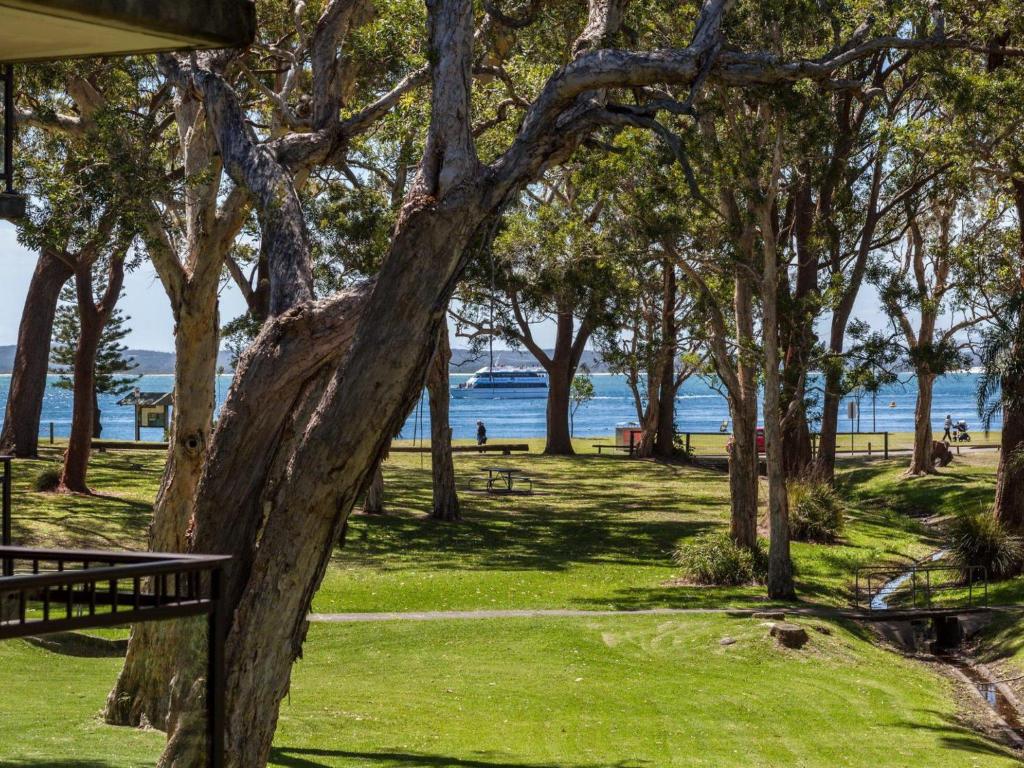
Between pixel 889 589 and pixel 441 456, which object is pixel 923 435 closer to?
pixel 889 589

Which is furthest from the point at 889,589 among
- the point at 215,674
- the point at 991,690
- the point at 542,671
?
the point at 215,674

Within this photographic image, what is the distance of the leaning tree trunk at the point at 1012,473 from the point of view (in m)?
27.5

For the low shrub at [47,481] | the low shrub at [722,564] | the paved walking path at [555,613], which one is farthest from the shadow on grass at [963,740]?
the low shrub at [47,481]

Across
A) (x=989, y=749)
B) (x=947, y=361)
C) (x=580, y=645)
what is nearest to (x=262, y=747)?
(x=989, y=749)

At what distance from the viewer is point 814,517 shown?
31000 millimetres

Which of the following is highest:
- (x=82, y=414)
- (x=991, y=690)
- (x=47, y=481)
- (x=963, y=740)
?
(x=82, y=414)

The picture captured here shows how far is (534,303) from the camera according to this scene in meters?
34.4

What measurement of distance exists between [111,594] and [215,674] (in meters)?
0.84

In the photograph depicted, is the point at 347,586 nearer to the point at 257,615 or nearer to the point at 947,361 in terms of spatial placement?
the point at 947,361

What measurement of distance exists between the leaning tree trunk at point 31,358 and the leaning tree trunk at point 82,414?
626 cm

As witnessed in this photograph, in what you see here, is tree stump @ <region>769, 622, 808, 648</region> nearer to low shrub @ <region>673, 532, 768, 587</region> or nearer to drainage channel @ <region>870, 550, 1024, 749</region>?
drainage channel @ <region>870, 550, 1024, 749</region>

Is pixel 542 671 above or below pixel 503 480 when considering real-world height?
below

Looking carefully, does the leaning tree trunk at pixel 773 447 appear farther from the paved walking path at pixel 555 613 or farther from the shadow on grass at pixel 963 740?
the shadow on grass at pixel 963 740

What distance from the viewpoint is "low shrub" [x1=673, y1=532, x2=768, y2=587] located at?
25.5 m
